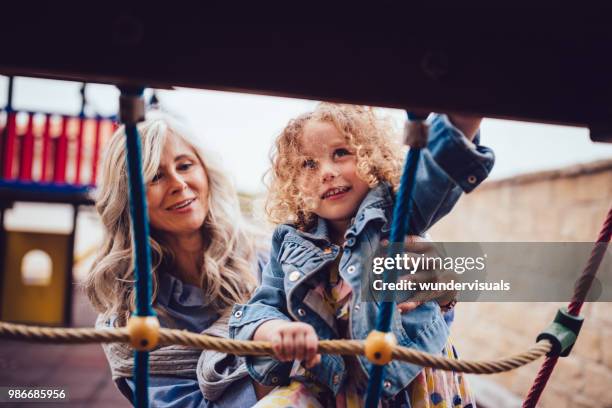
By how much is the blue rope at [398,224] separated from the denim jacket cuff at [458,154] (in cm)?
7

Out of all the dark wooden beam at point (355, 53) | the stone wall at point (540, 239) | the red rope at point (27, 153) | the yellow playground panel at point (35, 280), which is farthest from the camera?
the yellow playground panel at point (35, 280)

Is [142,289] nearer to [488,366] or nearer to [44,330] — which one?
[44,330]

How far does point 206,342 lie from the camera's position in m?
0.48

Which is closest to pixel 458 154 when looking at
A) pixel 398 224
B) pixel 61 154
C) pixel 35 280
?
pixel 398 224

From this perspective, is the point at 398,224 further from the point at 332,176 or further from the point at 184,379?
the point at 184,379

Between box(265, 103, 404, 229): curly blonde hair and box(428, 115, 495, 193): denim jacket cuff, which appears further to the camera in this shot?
box(265, 103, 404, 229): curly blonde hair

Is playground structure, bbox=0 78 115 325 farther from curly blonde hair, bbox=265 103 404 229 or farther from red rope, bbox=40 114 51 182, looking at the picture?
curly blonde hair, bbox=265 103 404 229

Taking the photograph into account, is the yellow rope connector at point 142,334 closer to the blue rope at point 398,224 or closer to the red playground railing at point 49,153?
the blue rope at point 398,224

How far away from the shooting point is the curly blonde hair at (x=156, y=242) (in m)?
0.90

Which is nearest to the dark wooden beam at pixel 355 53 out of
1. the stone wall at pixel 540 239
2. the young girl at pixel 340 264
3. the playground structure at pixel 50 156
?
the young girl at pixel 340 264

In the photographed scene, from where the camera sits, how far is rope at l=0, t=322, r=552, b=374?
466 mm

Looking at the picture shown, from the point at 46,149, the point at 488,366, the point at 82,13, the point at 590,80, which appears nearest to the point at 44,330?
the point at 82,13

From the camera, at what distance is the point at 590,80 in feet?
1.47

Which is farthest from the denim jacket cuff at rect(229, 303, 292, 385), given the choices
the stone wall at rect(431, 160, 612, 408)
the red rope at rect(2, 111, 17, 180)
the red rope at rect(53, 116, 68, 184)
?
the red rope at rect(2, 111, 17, 180)
